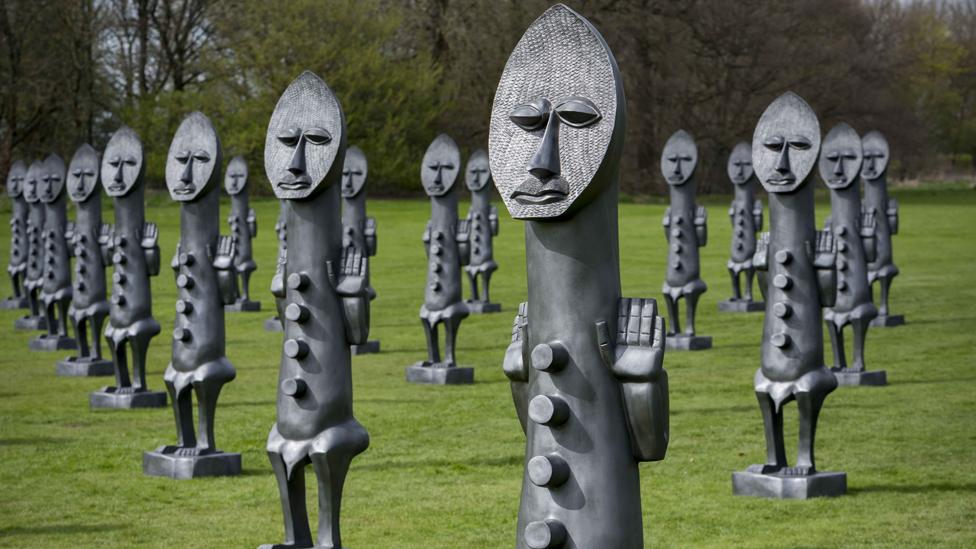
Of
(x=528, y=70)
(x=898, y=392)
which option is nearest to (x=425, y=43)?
(x=898, y=392)

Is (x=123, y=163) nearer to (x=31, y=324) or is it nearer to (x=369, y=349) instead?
(x=369, y=349)

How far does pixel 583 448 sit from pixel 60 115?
1532 inches

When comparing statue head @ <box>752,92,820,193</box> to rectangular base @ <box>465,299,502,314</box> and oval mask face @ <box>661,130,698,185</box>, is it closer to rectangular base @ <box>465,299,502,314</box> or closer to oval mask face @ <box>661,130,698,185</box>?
oval mask face @ <box>661,130,698,185</box>

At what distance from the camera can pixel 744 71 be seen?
42875mm

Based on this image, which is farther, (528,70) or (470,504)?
(470,504)

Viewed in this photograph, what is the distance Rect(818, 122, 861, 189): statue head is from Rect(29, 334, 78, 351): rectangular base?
356 inches

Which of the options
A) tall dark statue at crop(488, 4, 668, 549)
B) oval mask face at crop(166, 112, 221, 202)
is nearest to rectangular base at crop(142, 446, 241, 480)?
oval mask face at crop(166, 112, 221, 202)

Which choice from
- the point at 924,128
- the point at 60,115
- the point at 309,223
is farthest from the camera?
the point at 924,128

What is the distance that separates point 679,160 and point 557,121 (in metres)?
11.5

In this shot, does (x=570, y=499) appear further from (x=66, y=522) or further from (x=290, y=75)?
(x=290, y=75)

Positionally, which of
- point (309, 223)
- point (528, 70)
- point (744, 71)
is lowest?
point (309, 223)

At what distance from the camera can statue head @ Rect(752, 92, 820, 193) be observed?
27.1 ft

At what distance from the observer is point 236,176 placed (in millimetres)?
19484

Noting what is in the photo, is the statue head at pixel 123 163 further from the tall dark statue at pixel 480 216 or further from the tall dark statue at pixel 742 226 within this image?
the tall dark statue at pixel 742 226
